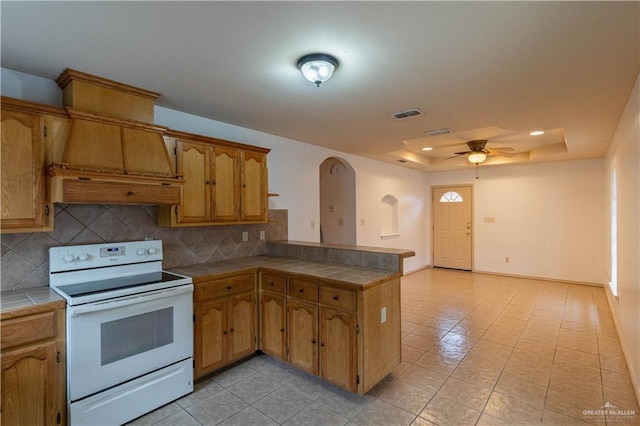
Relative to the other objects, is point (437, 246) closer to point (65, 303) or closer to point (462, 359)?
point (462, 359)

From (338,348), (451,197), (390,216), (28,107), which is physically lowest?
(338,348)

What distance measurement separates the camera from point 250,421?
2.23 meters

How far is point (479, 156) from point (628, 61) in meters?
3.00

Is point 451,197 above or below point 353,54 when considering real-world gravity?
below

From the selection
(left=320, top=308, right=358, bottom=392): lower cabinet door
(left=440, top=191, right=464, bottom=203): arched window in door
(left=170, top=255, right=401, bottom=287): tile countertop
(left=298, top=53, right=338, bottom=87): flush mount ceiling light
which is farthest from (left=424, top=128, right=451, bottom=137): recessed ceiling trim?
(left=440, top=191, right=464, bottom=203): arched window in door

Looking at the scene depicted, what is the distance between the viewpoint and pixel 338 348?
253 cm

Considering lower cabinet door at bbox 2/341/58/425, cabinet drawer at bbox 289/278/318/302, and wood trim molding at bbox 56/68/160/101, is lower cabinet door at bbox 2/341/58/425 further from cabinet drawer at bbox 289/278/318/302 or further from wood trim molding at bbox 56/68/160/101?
wood trim molding at bbox 56/68/160/101

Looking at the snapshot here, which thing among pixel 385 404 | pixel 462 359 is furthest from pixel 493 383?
pixel 385 404

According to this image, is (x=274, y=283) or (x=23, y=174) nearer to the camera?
(x=23, y=174)

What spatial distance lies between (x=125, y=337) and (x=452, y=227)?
7.00 metres

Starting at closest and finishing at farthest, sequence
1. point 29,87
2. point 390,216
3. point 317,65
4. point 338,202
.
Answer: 1. point 317,65
2. point 29,87
3. point 338,202
4. point 390,216

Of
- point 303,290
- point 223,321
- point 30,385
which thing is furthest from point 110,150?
point 303,290

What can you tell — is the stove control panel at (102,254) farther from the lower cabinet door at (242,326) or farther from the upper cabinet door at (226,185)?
the lower cabinet door at (242,326)

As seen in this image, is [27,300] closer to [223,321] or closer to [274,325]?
[223,321]
